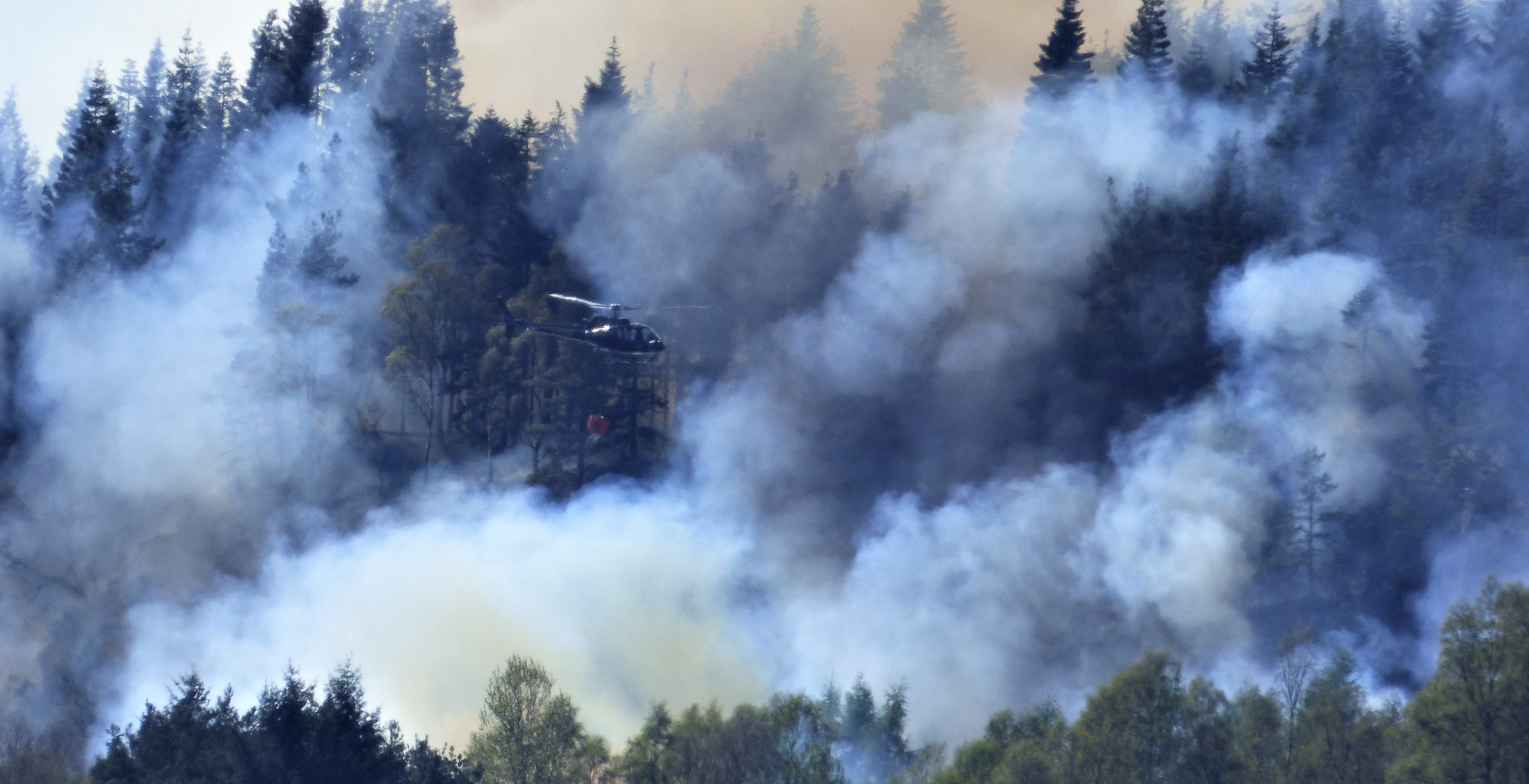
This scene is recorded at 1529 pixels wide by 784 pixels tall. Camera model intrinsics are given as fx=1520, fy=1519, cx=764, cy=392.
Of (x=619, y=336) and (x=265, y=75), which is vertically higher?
(x=265, y=75)

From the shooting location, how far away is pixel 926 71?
75125 millimetres

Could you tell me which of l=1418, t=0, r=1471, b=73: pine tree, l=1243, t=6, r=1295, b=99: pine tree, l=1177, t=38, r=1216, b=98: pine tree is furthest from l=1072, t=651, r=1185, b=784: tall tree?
l=1177, t=38, r=1216, b=98: pine tree

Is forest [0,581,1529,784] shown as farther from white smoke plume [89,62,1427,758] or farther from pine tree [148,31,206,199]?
pine tree [148,31,206,199]

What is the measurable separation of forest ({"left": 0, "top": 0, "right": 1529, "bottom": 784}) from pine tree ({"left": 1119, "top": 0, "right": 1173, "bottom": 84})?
22 centimetres

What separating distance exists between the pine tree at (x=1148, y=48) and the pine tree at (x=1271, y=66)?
318 centimetres

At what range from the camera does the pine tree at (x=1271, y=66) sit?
183 feet

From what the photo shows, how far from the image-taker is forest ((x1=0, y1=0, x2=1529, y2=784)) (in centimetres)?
3722

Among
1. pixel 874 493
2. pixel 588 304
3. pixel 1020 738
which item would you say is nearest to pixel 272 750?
pixel 1020 738

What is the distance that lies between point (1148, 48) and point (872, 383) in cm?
1711

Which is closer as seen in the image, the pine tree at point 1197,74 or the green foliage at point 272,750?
the green foliage at point 272,750

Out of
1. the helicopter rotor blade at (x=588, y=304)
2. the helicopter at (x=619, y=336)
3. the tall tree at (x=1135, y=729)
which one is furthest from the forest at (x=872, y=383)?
the helicopter at (x=619, y=336)

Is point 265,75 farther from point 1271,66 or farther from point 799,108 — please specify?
point 1271,66

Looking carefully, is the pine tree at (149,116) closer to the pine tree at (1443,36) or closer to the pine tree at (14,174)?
the pine tree at (14,174)

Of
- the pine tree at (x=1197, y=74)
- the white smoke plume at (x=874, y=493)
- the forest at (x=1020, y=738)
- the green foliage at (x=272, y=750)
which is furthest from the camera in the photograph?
the pine tree at (x=1197, y=74)
